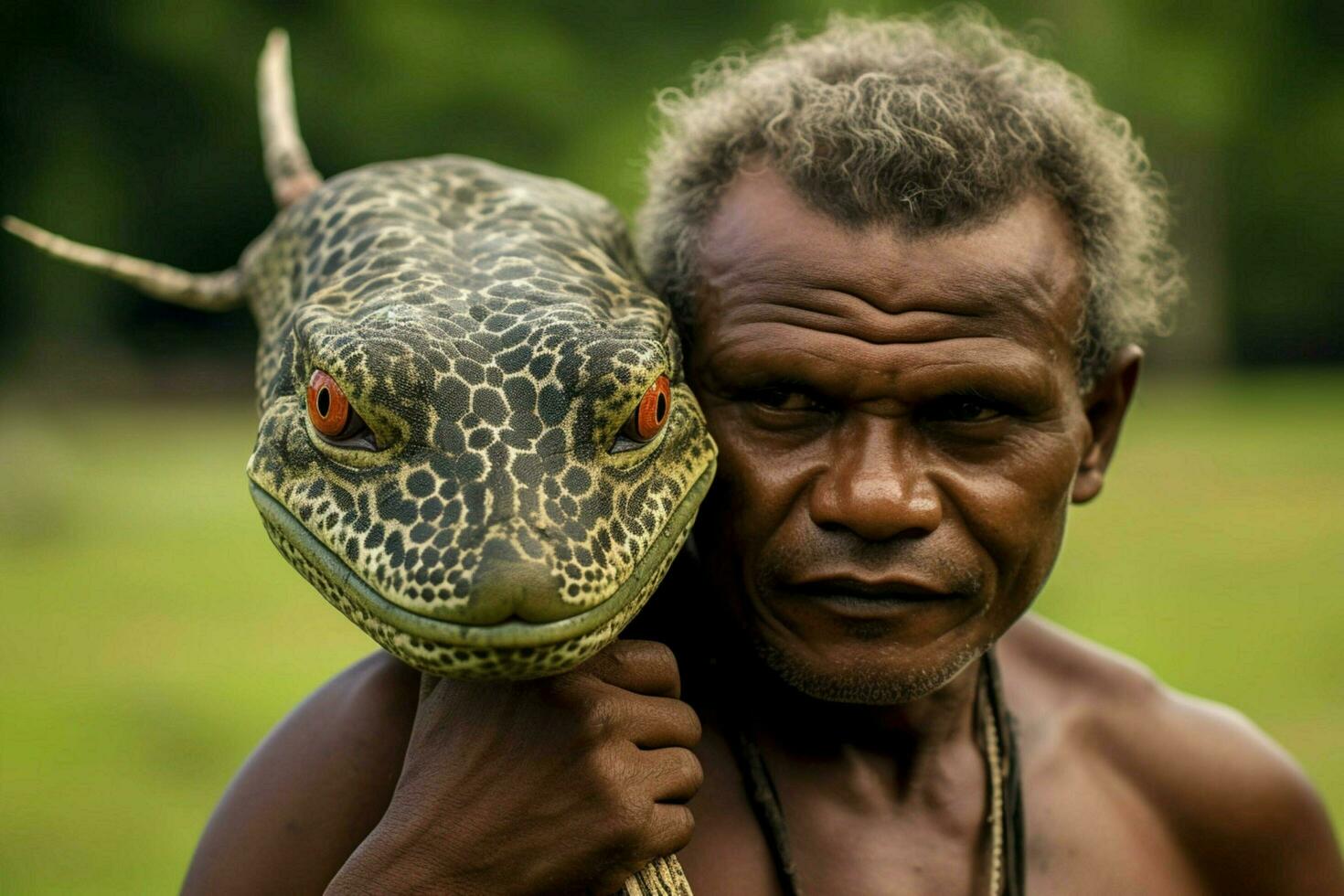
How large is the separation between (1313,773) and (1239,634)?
3669 mm

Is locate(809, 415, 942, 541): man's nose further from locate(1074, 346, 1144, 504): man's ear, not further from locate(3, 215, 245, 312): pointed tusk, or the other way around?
locate(3, 215, 245, 312): pointed tusk

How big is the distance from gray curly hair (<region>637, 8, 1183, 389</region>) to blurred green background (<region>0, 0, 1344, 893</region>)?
5.97m

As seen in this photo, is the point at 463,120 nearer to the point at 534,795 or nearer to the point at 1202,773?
the point at 1202,773

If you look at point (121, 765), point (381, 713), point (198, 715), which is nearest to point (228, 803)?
point (381, 713)

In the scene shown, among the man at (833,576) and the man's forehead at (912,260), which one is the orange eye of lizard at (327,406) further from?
the man's forehead at (912,260)

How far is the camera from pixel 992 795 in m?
3.33

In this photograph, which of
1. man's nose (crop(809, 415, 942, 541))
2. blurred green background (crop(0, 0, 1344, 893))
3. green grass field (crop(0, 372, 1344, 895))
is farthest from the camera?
blurred green background (crop(0, 0, 1344, 893))

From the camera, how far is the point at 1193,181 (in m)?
37.6

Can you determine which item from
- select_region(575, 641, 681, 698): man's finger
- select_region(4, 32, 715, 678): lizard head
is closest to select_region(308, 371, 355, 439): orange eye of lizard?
select_region(4, 32, 715, 678): lizard head

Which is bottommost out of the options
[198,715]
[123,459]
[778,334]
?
[123,459]

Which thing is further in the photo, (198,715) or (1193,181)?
(1193,181)

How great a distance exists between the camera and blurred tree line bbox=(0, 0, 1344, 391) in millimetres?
31312

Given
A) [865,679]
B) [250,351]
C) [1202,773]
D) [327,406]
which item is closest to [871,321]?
[865,679]

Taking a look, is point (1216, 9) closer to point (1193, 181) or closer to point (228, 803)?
point (1193, 181)
